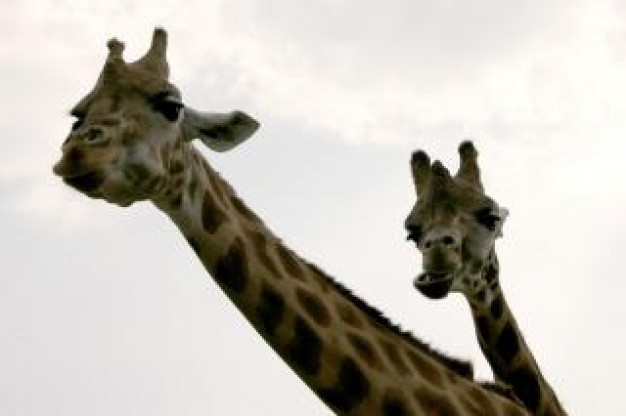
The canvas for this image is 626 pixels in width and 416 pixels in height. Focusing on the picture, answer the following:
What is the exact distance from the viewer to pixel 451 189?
324 inches

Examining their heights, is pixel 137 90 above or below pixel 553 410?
above

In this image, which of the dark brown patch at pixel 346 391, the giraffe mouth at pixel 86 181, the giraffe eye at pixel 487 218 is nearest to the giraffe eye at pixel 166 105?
the giraffe mouth at pixel 86 181

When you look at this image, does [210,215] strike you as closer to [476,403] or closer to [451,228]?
[476,403]

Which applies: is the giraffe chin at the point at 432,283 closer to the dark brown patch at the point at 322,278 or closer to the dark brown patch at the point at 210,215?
the dark brown patch at the point at 322,278

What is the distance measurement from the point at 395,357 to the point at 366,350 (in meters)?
0.27

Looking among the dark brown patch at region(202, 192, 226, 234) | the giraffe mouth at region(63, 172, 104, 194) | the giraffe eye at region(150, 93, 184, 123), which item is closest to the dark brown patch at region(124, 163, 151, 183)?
the giraffe mouth at region(63, 172, 104, 194)

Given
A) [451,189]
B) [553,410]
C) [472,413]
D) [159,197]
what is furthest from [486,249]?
[159,197]

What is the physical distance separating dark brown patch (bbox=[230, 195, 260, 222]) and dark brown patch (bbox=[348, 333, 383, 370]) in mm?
819

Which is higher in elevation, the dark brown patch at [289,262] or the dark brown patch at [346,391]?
the dark brown patch at [289,262]

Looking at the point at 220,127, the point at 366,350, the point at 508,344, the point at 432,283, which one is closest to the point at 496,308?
the point at 508,344

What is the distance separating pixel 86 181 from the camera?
5168 mm

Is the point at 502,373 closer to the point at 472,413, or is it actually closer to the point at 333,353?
the point at 472,413

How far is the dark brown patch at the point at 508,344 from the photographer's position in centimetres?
868

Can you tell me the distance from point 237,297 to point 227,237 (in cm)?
31
